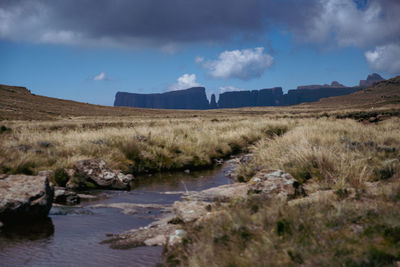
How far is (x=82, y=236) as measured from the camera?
6031 mm

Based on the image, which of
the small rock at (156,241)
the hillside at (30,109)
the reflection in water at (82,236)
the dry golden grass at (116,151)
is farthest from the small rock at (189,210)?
the hillside at (30,109)

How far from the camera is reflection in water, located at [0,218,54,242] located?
5906 mm

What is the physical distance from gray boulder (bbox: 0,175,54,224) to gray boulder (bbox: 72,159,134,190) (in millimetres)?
2853

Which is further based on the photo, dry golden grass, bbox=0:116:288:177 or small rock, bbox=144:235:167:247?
dry golden grass, bbox=0:116:288:177

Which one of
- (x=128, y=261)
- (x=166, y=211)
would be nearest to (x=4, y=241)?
(x=128, y=261)

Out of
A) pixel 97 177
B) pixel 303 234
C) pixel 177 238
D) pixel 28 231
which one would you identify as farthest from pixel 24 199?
pixel 303 234

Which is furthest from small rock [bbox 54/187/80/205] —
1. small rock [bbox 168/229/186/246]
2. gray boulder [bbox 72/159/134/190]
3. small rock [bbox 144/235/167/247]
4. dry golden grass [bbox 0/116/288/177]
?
small rock [bbox 168/229/186/246]

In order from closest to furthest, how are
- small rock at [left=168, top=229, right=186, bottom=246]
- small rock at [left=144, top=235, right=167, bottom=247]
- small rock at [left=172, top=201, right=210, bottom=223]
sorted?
small rock at [left=168, top=229, right=186, bottom=246]
small rock at [left=144, top=235, right=167, bottom=247]
small rock at [left=172, top=201, right=210, bottom=223]

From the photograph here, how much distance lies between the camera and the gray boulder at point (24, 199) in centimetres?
653

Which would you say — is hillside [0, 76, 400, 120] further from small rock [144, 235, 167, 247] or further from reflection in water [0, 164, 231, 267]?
small rock [144, 235, 167, 247]

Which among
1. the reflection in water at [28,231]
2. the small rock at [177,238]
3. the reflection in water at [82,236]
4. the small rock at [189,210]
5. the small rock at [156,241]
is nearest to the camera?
the small rock at [177,238]

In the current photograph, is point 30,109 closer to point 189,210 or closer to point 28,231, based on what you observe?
point 28,231

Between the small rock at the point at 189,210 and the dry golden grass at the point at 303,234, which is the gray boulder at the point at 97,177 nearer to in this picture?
the small rock at the point at 189,210

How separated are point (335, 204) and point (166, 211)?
4.22 metres
